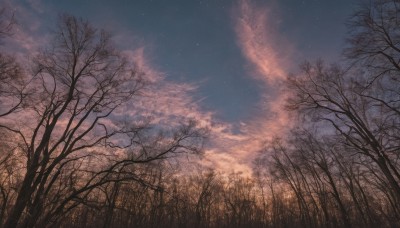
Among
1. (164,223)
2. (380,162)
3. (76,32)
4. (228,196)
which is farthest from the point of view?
(228,196)

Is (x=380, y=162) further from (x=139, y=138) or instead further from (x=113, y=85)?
(x=113, y=85)

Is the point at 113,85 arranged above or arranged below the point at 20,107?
above

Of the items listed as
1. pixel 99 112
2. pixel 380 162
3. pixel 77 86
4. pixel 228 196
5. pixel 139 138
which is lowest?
pixel 380 162

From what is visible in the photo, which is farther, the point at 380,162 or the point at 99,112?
the point at 99,112

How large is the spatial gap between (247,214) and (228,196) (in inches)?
266

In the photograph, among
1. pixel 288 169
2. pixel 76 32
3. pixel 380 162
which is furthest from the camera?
pixel 288 169

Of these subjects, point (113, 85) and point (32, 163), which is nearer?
point (32, 163)

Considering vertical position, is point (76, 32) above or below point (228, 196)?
below

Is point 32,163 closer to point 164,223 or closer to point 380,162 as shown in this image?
point 380,162

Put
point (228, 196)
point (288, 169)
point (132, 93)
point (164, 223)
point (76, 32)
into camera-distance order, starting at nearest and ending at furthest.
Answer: point (76, 32) → point (132, 93) → point (288, 169) → point (164, 223) → point (228, 196)

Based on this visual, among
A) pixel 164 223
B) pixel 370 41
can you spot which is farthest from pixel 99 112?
pixel 164 223

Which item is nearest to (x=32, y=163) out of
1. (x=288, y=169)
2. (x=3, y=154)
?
(x=3, y=154)

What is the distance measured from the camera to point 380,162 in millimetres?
12375

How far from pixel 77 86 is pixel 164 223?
46.9 metres
